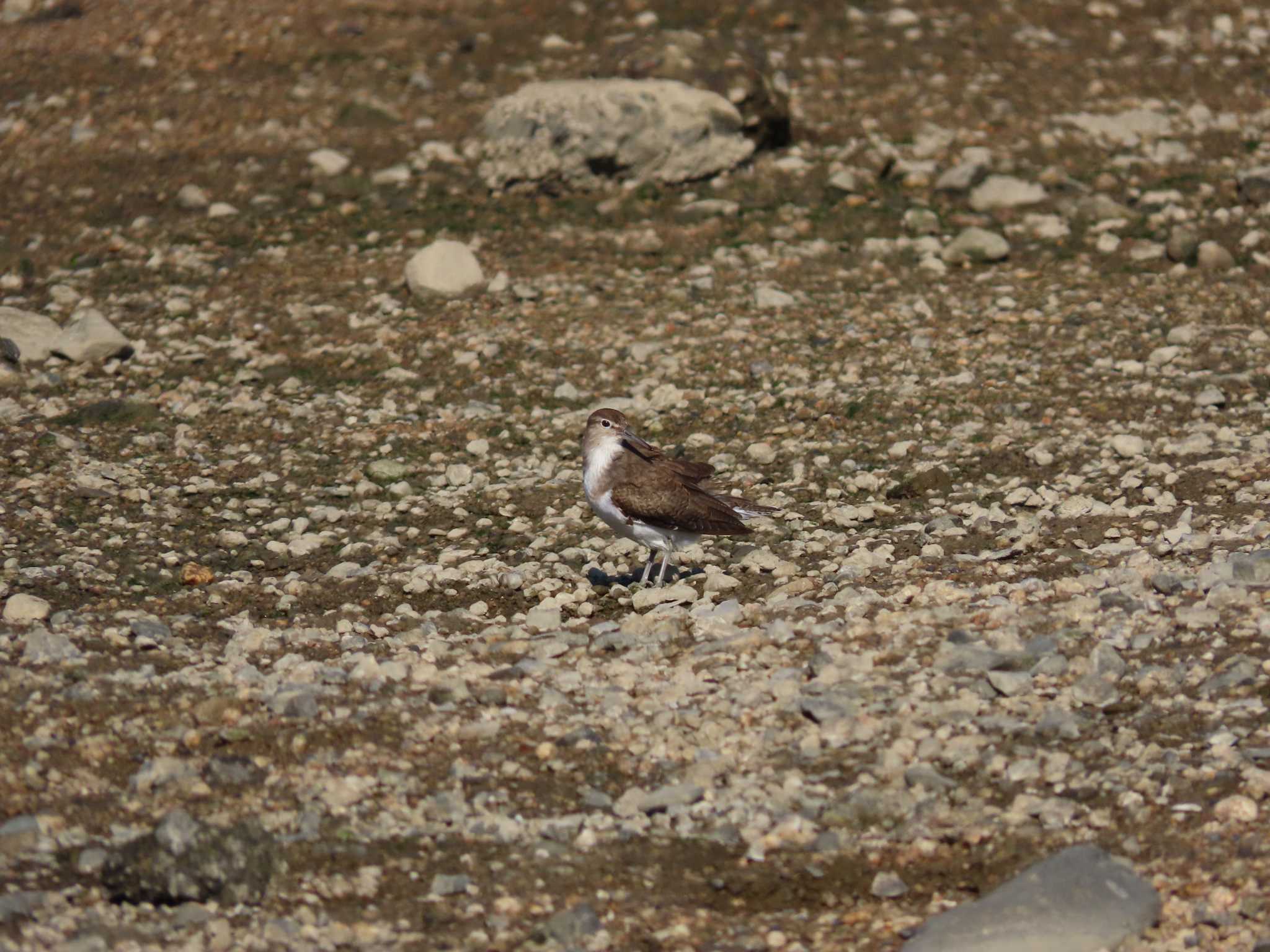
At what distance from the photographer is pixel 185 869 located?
247 inches

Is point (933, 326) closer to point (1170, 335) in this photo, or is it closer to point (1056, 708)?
point (1170, 335)

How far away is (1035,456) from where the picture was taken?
1066 cm

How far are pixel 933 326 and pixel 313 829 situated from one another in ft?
25.9

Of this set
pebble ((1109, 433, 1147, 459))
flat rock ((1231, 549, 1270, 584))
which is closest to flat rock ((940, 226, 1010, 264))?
pebble ((1109, 433, 1147, 459))

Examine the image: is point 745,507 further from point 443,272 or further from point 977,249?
point 977,249

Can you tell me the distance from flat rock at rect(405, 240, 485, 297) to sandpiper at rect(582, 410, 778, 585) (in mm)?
4333

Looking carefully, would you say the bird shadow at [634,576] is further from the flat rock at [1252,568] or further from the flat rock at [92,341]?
the flat rock at [92,341]

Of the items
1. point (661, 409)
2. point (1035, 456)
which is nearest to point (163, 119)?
point (661, 409)

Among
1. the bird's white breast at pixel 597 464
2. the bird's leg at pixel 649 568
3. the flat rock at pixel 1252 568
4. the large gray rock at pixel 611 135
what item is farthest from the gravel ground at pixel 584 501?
the bird's white breast at pixel 597 464

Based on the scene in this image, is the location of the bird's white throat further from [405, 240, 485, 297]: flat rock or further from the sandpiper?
[405, 240, 485, 297]: flat rock

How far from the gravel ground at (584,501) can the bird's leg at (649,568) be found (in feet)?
0.39

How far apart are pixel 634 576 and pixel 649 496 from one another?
0.83m

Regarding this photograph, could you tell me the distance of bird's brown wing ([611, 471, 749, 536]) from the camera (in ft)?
29.6

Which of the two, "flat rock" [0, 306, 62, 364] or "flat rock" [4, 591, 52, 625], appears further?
"flat rock" [0, 306, 62, 364]
